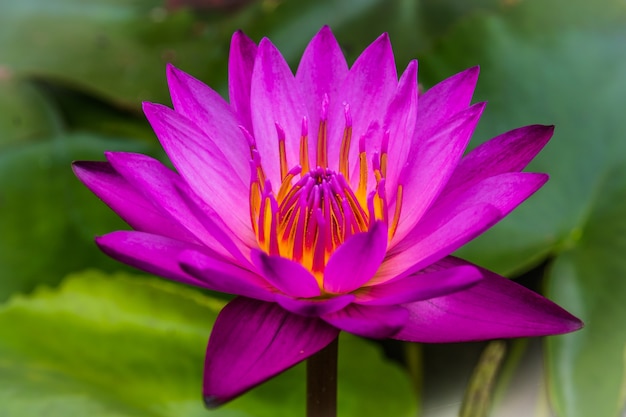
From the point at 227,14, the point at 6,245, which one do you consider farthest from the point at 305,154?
the point at 227,14

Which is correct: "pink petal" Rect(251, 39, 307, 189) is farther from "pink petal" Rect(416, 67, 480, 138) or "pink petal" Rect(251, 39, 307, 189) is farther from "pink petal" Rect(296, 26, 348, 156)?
"pink petal" Rect(416, 67, 480, 138)

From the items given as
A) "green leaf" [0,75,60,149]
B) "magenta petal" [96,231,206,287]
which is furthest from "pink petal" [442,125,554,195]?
"green leaf" [0,75,60,149]

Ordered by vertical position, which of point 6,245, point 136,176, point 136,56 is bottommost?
point 6,245

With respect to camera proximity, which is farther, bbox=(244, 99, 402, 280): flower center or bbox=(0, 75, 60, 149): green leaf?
bbox=(0, 75, 60, 149): green leaf

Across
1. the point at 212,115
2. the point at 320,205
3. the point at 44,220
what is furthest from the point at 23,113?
the point at 320,205

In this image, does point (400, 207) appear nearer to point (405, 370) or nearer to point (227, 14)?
point (405, 370)

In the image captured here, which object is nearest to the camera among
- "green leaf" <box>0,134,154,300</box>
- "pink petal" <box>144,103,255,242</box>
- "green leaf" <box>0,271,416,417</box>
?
"pink petal" <box>144,103,255,242</box>

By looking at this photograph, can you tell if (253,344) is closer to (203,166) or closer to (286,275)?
(286,275)
